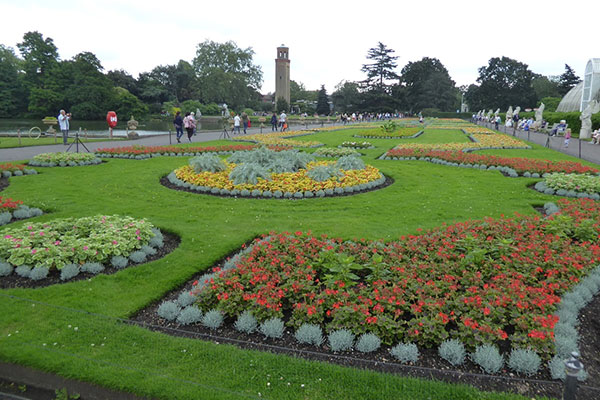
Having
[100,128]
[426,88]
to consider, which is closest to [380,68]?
[426,88]

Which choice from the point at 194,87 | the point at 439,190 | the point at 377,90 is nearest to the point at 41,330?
the point at 439,190

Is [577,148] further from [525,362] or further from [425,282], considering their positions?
[525,362]

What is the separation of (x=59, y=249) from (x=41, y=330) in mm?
1708

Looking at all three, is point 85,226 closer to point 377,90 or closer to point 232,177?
point 232,177

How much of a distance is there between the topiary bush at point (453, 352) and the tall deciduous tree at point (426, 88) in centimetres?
8556

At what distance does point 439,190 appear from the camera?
9883 millimetres

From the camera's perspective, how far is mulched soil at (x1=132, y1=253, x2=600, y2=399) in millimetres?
3012

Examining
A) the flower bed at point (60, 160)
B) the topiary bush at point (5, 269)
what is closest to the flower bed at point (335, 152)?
the flower bed at point (60, 160)

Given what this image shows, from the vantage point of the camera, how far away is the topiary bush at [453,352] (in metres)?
3.30

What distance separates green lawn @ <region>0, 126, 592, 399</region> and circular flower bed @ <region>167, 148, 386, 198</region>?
51 centimetres

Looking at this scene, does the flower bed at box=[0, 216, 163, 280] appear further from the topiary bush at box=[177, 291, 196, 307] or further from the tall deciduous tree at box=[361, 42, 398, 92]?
the tall deciduous tree at box=[361, 42, 398, 92]

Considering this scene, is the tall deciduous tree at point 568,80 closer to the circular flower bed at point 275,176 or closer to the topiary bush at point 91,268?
the circular flower bed at point 275,176

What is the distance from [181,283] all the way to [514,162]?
11939 mm

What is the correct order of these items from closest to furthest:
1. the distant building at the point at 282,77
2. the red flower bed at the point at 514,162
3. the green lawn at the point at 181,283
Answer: the green lawn at the point at 181,283, the red flower bed at the point at 514,162, the distant building at the point at 282,77
